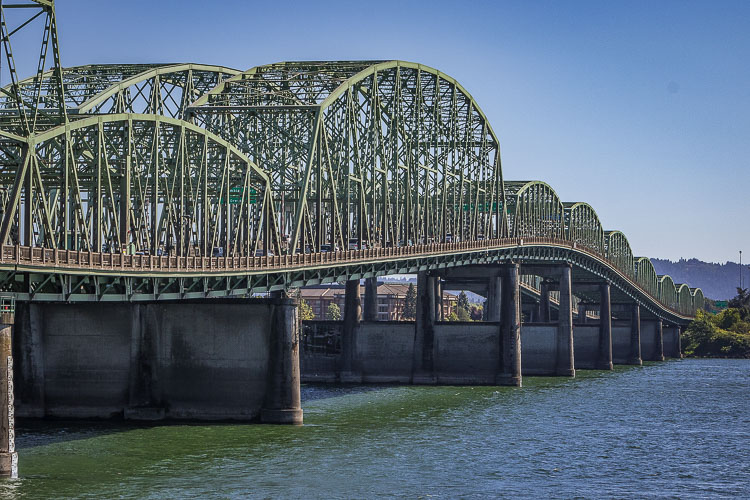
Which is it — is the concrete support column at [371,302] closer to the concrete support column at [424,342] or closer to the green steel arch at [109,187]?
the concrete support column at [424,342]

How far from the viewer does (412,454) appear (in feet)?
221

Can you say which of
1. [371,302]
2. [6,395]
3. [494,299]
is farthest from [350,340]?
[6,395]

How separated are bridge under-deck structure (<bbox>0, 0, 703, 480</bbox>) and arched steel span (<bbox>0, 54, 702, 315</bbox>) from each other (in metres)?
0.27

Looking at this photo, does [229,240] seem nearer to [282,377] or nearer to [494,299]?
[282,377]

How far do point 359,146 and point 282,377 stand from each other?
46.2 metres

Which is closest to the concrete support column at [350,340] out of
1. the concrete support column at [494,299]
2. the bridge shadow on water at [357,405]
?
the bridge shadow on water at [357,405]

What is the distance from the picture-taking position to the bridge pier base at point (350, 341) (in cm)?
12438

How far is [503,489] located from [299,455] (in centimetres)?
1270

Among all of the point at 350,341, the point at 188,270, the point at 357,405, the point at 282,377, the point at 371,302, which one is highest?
the point at 188,270

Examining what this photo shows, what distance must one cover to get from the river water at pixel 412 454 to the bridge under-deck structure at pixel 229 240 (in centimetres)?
351

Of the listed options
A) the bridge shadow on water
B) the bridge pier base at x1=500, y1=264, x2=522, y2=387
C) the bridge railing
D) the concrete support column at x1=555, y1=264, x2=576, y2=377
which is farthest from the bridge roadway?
the concrete support column at x1=555, y1=264, x2=576, y2=377

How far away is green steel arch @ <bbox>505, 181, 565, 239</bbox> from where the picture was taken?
540 feet

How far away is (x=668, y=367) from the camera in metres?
176

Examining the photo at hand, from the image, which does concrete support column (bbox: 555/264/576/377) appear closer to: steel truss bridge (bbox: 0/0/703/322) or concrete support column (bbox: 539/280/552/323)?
steel truss bridge (bbox: 0/0/703/322)
